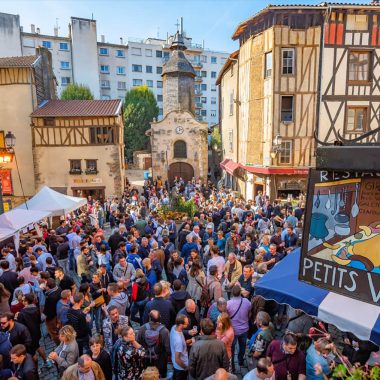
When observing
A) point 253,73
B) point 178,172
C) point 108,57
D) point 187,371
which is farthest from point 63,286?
point 108,57

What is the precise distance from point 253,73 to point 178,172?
11962 millimetres

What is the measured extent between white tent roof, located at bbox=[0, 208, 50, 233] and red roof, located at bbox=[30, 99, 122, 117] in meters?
12.3

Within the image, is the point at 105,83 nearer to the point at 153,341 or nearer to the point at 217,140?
the point at 217,140

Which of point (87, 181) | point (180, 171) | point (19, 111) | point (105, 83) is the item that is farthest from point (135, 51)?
point (87, 181)

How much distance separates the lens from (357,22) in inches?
686

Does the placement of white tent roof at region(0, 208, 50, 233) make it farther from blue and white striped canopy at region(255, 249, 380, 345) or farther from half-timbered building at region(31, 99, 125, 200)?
half-timbered building at region(31, 99, 125, 200)

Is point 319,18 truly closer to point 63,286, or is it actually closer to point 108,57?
point 63,286

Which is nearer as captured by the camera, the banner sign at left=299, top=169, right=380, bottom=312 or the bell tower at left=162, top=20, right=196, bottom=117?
the banner sign at left=299, top=169, right=380, bottom=312

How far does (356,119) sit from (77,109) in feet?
56.2

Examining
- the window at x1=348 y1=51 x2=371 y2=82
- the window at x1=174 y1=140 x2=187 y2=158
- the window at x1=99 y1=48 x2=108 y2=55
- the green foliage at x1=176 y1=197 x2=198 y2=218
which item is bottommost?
the green foliage at x1=176 y1=197 x2=198 y2=218

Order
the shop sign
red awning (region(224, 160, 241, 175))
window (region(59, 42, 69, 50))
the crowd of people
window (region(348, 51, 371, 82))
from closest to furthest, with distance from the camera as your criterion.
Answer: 1. the crowd of people
2. window (region(348, 51, 371, 82))
3. the shop sign
4. red awning (region(224, 160, 241, 175))
5. window (region(59, 42, 69, 50))

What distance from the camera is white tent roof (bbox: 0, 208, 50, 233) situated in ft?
29.9

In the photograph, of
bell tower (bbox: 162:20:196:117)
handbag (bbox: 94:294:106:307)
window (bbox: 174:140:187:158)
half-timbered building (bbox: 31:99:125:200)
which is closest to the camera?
handbag (bbox: 94:294:106:307)

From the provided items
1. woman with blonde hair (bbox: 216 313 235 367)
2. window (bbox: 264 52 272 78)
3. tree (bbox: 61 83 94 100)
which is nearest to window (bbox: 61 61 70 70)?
tree (bbox: 61 83 94 100)
